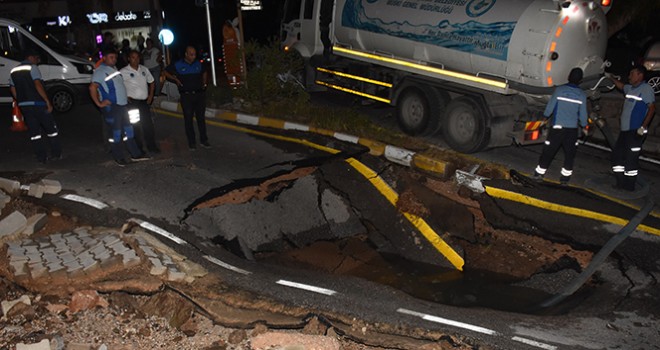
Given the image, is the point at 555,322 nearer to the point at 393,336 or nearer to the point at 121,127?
the point at 393,336

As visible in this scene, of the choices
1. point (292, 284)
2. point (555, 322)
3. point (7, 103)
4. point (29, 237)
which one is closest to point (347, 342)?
point (292, 284)

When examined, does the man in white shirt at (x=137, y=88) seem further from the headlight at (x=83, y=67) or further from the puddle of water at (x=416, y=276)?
the headlight at (x=83, y=67)

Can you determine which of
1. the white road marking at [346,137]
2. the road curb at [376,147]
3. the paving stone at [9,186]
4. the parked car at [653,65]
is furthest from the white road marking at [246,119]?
the parked car at [653,65]

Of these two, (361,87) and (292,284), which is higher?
(361,87)

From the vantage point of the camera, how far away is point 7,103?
12.9m

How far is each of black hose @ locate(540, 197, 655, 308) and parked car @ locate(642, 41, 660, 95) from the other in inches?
275

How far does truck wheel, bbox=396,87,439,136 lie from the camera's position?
10.4m

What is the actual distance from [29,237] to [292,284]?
297 centimetres

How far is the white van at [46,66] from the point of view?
12.4 meters

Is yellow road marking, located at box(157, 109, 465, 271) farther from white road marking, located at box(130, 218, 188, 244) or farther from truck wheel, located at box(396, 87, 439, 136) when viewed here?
white road marking, located at box(130, 218, 188, 244)

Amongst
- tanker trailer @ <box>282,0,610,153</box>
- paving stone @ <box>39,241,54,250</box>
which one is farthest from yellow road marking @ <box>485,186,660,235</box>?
paving stone @ <box>39,241,54,250</box>

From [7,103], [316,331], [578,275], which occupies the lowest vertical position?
[578,275]

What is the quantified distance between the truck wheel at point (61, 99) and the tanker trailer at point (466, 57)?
606 centimetres

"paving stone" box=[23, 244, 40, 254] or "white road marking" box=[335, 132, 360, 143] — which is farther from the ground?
"white road marking" box=[335, 132, 360, 143]
